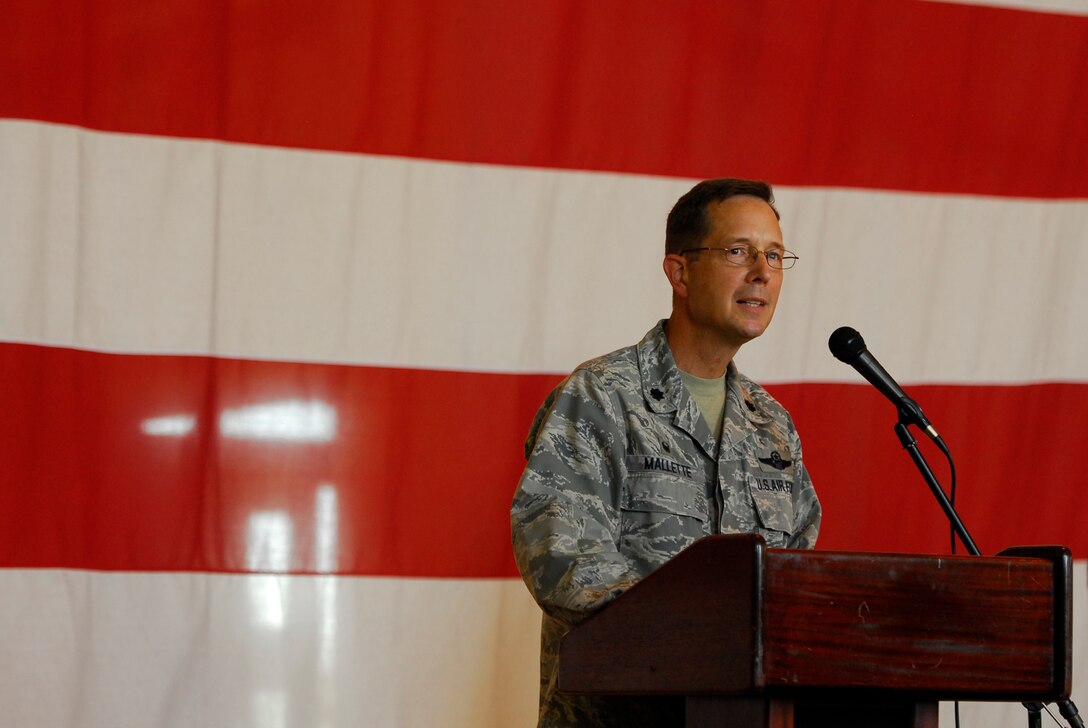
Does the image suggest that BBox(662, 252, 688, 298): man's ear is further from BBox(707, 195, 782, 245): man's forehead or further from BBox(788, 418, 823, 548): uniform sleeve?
BBox(788, 418, 823, 548): uniform sleeve

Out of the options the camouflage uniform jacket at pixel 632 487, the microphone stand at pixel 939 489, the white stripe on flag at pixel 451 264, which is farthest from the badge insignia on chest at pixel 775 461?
the white stripe on flag at pixel 451 264

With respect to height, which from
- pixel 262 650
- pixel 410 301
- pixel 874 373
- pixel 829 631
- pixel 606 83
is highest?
pixel 606 83

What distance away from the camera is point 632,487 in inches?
74.0

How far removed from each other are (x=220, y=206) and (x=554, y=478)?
1166mm

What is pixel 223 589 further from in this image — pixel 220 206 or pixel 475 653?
pixel 220 206

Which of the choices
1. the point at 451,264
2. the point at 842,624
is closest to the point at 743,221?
the point at 451,264

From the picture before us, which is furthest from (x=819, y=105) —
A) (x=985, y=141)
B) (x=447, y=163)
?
(x=447, y=163)

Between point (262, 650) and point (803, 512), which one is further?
point (262, 650)

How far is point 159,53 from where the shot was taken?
2.58 m

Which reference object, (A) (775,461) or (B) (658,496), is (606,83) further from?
(B) (658,496)

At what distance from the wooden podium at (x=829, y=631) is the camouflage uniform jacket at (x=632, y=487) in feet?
1.04

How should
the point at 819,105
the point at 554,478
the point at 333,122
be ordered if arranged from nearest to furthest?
the point at 554,478 → the point at 333,122 → the point at 819,105

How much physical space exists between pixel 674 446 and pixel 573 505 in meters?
0.26

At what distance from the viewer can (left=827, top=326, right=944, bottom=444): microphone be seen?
1751 mm
